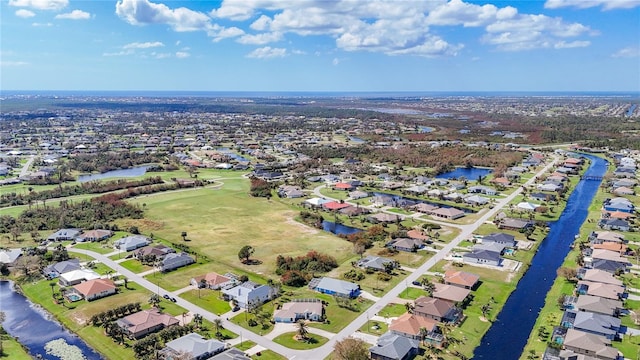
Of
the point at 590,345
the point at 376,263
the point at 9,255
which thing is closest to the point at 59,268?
the point at 9,255

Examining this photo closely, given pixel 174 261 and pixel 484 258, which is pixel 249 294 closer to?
pixel 174 261

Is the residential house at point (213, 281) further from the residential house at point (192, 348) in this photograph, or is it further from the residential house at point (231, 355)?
the residential house at point (231, 355)

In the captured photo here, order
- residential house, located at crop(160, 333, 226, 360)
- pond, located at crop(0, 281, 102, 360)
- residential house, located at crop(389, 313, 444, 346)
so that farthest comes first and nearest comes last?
pond, located at crop(0, 281, 102, 360), residential house, located at crop(389, 313, 444, 346), residential house, located at crop(160, 333, 226, 360)

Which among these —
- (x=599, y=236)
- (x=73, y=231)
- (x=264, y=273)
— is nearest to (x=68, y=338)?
(x=264, y=273)

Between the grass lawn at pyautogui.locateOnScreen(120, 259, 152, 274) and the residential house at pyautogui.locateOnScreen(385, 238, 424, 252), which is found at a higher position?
the residential house at pyautogui.locateOnScreen(385, 238, 424, 252)

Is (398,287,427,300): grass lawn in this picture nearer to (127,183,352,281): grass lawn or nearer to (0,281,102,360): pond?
(127,183,352,281): grass lawn

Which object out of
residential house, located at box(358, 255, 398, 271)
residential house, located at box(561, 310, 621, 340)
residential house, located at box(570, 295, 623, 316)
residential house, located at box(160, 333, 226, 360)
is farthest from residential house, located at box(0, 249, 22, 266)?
residential house, located at box(570, 295, 623, 316)
